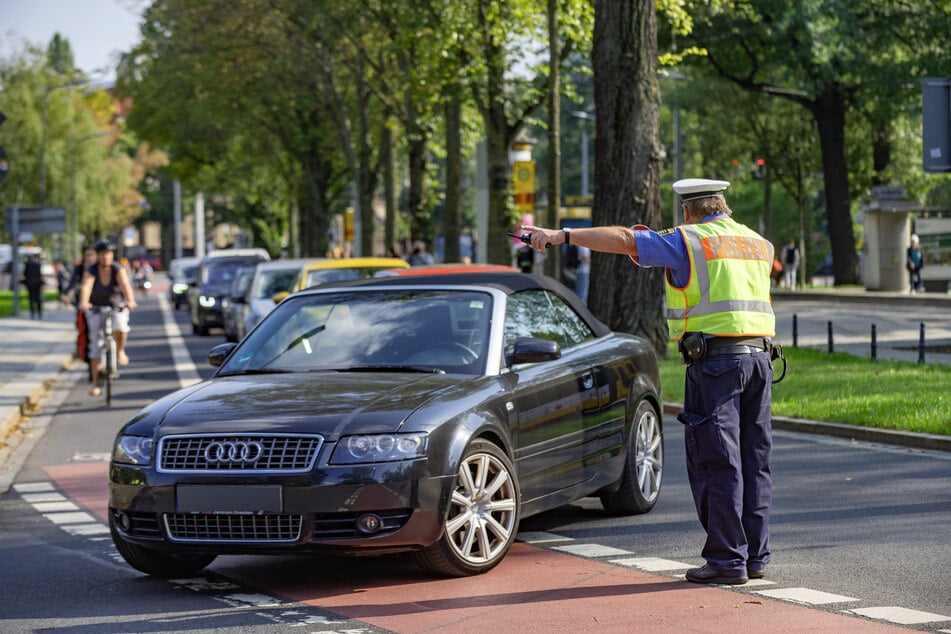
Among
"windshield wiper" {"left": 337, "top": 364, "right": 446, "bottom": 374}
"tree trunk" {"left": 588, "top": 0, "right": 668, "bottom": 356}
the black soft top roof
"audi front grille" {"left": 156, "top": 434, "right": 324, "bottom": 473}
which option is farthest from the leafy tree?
"audi front grille" {"left": 156, "top": 434, "right": 324, "bottom": 473}

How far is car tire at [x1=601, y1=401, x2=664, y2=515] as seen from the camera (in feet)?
30.7

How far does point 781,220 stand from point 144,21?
3193 centimetres

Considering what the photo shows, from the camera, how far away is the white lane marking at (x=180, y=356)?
73.1 feet

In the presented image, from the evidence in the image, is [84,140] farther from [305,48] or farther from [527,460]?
[527,460]

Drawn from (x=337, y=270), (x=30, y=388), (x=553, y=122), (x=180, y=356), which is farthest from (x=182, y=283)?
(x=30, y=388)

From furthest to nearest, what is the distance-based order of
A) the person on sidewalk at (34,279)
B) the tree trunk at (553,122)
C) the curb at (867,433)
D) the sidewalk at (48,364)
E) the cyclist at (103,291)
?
the person on sidewalk at (34,279), the tree trunk at (553,122), the cyclist at (103,291), the sidewalk at (48,364), the curb at (867,433)

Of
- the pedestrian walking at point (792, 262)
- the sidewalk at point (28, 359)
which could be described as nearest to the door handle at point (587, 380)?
the sidewalk at point (28, 359)

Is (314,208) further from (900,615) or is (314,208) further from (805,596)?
(900,615)

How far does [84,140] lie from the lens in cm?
8075

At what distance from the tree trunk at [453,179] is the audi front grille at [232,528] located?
24.8 meters

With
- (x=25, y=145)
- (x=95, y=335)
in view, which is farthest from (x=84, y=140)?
(x=95, y=335)

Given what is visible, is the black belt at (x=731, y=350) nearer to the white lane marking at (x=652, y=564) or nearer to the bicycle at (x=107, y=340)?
the white lane marking at (x=652, y=564)

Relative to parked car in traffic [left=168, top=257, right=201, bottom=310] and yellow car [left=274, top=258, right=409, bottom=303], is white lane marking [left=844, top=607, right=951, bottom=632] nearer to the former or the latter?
yellow car [left=274, top=258, right=409, bottom=303]

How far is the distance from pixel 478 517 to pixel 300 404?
3.21 feet
